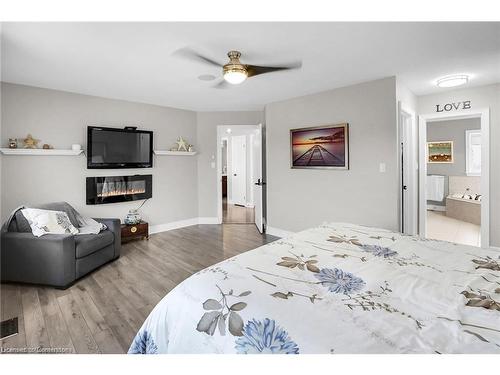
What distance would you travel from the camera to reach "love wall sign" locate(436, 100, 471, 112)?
3764 millimetres

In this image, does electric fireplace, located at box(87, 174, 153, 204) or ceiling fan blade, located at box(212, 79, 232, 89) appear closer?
ceiling fan blade, located at box(212, 79, 232, 89)

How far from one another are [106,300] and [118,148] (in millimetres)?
2630

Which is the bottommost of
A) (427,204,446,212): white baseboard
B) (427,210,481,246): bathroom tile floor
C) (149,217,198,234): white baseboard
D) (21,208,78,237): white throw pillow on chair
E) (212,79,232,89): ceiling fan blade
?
(427,210,481,246): bathroom tile floor

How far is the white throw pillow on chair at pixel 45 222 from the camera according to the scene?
2821 mm

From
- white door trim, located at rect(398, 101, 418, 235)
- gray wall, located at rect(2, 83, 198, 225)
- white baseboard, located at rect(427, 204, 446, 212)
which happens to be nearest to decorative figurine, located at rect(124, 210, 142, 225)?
gray wall, located at rect(2, 83, 198, 225)

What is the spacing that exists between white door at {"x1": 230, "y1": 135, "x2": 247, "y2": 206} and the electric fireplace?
3345 millimetres

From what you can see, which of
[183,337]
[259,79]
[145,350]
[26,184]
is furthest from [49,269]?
[259,79]

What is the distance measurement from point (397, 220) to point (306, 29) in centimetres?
250

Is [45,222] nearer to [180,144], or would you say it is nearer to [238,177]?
[180,144]

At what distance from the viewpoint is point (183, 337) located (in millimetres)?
1076

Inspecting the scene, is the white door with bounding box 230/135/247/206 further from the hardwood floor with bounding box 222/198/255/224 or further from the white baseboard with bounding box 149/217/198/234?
the white baseboard with bounding box 149/217/198/234

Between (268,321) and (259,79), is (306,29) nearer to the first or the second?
(259,79)

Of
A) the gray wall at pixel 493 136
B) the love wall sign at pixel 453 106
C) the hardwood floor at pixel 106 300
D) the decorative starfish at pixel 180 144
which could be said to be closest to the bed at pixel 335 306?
the hardwood floor at pixel 106 300

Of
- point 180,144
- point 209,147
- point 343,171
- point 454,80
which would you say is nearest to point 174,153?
point 180,144
